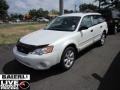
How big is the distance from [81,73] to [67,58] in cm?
63

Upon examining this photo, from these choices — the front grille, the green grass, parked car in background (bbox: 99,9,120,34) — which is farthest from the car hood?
parked car in background (bbox: 99,9,120,34)

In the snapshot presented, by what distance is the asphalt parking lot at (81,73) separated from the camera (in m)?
4.88

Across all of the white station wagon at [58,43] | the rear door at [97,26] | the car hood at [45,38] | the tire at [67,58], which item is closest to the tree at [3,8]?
the rear door at [97,26]

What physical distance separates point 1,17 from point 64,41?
69.2 metres

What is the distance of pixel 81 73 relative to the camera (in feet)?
18.6

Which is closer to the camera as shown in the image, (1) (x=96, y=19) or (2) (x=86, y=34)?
(2) (x=86, y=34)

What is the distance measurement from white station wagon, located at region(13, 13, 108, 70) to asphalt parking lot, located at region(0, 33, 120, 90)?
353mm

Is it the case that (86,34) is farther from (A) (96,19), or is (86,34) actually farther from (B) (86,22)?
(A) (96,19)

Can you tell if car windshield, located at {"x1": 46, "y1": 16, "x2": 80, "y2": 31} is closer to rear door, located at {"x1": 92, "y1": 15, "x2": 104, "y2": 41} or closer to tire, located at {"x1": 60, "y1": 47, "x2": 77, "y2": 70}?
tire, located at {"x1": 60, "y1": 47, "x2": 77, "y2": 70}

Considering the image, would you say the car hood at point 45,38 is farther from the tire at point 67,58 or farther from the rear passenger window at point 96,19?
the rear passenger window at point 96,19

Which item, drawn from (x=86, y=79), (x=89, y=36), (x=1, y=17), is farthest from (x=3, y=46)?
(x=1, y=17)

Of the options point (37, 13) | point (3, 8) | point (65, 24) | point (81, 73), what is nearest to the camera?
point (81, 73)

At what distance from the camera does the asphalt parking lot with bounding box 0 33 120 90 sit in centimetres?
488

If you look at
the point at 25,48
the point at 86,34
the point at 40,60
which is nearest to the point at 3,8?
the point at 86,34
